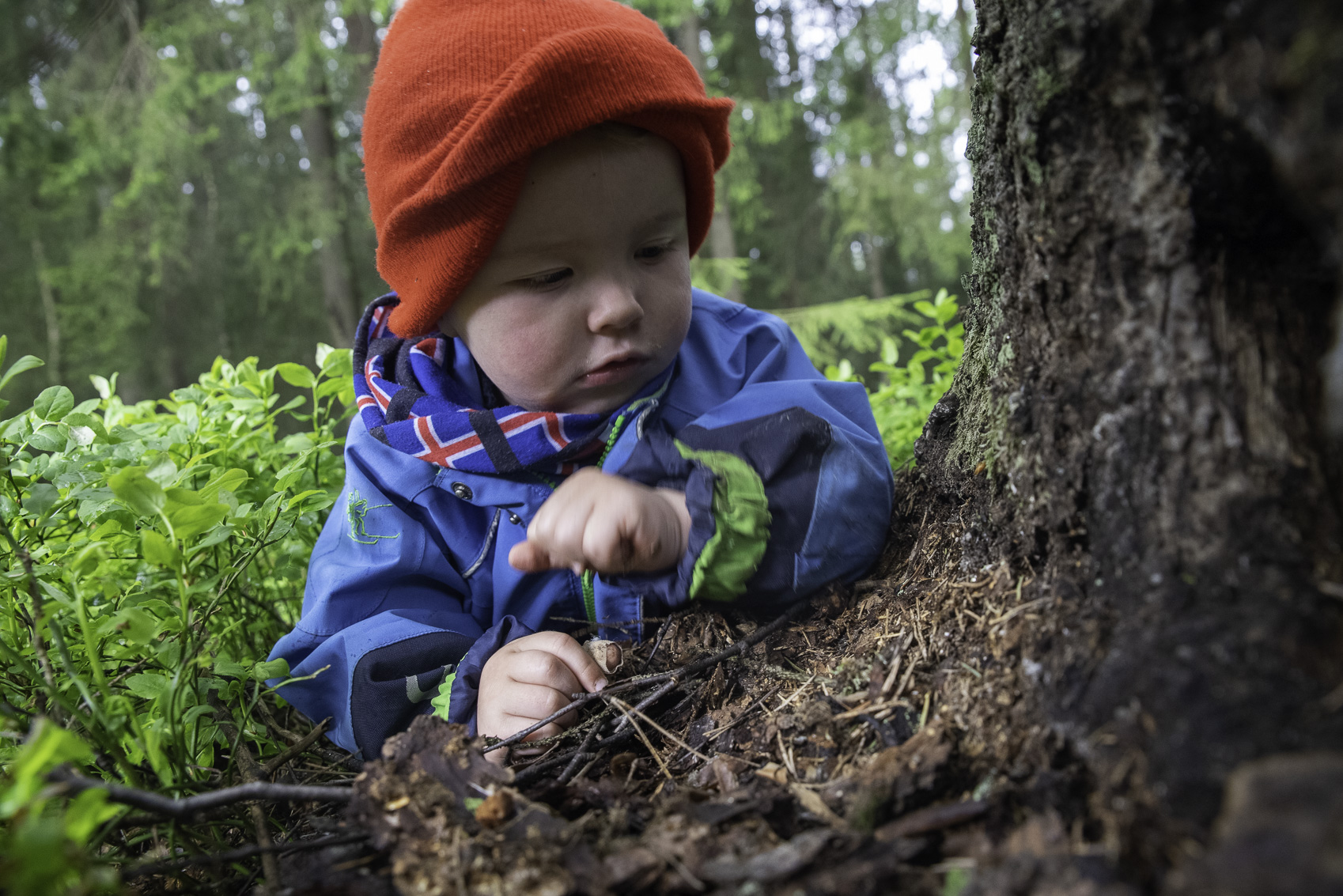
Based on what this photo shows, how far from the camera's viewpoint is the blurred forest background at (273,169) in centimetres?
720

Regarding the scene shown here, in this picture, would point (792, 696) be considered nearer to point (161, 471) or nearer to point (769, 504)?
point (769, 504)

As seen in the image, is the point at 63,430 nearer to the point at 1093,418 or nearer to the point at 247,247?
the point at 1093,418

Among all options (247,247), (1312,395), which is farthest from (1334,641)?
(247,247)

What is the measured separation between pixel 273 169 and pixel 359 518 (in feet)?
37.9

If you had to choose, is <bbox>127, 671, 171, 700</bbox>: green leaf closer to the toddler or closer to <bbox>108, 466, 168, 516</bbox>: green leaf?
<bbox>108, 466, 168, 516</bbox>: green leaf

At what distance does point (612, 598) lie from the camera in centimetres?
164

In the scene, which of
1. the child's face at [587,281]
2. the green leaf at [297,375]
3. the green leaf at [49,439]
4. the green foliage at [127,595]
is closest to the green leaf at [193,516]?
the green foliage at [127,595]

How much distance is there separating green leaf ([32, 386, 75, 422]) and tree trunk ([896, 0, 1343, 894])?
1580 millimetres

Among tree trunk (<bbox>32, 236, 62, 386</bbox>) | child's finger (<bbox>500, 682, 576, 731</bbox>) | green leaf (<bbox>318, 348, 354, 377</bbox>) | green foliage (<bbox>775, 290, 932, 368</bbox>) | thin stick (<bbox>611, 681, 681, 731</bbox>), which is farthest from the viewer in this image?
tree trunk (<bbox>32, 236, 62, 386</bbox>)

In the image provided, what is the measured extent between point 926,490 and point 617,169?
0.87 meters

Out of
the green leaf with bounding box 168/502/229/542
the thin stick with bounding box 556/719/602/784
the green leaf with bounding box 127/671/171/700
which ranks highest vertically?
the green leaf with bounding box 168/502/229/542

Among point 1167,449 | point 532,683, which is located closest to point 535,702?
point 532,683

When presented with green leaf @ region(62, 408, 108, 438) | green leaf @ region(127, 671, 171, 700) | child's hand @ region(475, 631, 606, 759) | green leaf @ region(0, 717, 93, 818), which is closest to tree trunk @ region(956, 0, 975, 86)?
child's hand @ region(475, 631, 606, 759)

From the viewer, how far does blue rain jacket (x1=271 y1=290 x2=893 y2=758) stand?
4.19 ft
